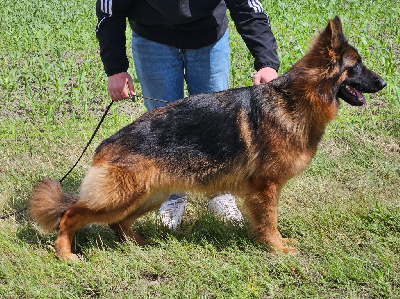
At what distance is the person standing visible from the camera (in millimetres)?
4203

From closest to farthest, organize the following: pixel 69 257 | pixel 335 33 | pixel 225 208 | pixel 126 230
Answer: pixel 335 33
pixel 69 257
pixel 126 230
pixel 225 208

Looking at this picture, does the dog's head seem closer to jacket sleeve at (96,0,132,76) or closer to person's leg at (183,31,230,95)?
person's leg at (183,31,230,95)

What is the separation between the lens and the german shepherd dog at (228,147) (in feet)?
12.3

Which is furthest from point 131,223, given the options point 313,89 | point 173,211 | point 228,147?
point 313,89

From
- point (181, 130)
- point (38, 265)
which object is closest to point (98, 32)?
point (181, 130)

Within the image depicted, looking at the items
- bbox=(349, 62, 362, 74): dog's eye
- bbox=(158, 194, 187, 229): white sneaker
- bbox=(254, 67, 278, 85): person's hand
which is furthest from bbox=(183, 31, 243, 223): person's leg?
bbox=(349, 62, 362, 74): dog's eye

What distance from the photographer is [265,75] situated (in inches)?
169

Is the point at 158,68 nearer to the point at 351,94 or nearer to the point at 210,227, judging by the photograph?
the point at 210,227

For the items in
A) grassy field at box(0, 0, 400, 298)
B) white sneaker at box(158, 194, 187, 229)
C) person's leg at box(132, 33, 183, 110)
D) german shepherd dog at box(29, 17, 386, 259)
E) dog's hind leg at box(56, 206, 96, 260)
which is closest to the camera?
grassy field at box(0, 0, 400, 298)

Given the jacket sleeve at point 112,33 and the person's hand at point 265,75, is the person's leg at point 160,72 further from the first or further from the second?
the person's hand at point 265,75

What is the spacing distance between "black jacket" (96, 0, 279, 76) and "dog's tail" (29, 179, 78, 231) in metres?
1.17

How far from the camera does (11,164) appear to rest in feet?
19.1

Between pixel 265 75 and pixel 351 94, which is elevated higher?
pixel 265 75

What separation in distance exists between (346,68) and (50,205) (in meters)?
2.67
